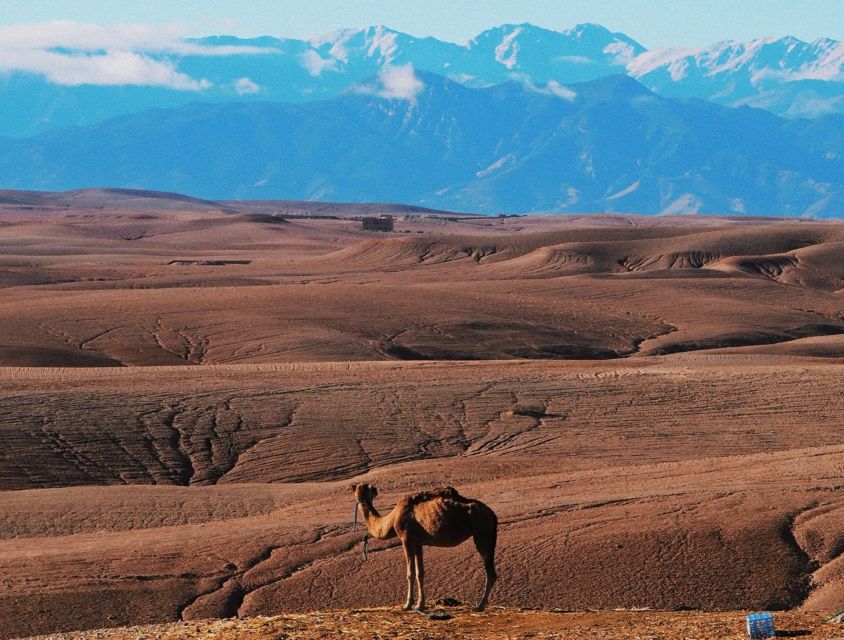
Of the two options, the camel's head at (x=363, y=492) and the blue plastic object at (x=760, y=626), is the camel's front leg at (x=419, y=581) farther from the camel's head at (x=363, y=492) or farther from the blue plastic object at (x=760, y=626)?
the blue plastic object at (x=760, y=626)

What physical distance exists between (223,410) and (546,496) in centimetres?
1060

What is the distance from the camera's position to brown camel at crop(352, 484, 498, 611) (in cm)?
1276

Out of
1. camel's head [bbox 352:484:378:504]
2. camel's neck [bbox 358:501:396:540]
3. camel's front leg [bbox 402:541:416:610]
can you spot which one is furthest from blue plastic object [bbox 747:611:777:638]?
camel's head [bbox 352:484:378:504]

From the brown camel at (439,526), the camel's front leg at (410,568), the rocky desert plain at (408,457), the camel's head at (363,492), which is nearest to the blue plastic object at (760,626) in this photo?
the rocky desert plain at (408,457)

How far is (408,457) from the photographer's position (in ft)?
90.9

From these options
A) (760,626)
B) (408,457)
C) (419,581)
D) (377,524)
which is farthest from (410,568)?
(408,457)

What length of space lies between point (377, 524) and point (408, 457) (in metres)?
14.5

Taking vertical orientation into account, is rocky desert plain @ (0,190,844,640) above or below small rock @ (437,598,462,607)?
above

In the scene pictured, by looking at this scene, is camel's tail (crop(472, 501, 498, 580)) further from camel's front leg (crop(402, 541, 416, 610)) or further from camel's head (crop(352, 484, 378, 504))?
camel's head (crop(352, 484, 378, 504))

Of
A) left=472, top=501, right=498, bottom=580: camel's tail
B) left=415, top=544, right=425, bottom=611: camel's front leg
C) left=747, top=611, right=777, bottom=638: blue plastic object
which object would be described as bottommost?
left=747, top=611, right=777, bottom=638: blue plastic object

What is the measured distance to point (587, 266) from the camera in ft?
268

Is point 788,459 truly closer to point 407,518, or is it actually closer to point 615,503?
point 615,503

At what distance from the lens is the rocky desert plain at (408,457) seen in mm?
16453

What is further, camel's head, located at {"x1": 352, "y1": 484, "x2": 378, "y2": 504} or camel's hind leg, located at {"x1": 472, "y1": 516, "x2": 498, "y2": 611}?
camel's head, located at {"x1": 352, "y1": 484, "x2": 378, "y2": 504}
